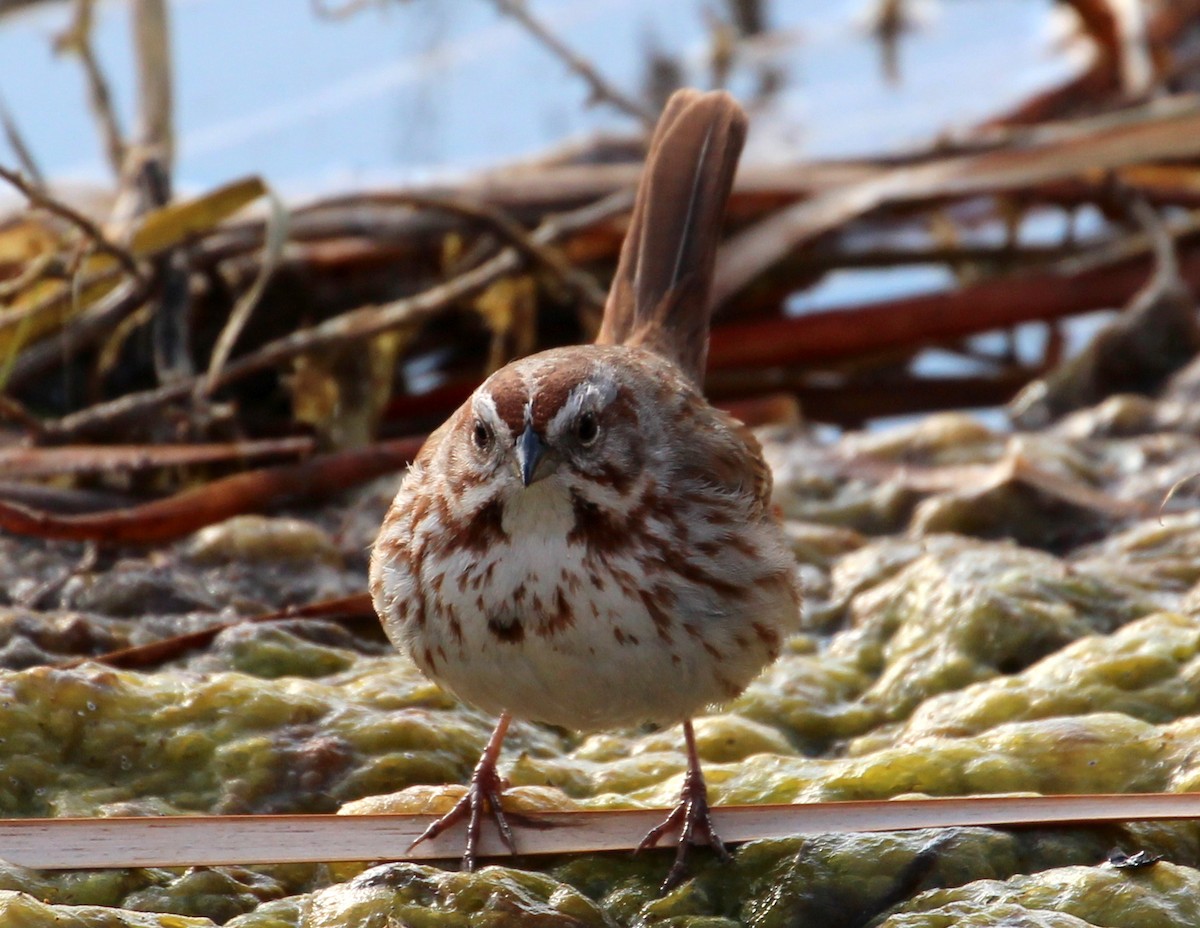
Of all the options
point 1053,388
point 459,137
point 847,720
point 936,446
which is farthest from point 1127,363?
point 459,137

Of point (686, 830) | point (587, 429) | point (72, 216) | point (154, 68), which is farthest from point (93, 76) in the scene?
point (686, 830)

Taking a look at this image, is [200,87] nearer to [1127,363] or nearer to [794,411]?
[794,411]

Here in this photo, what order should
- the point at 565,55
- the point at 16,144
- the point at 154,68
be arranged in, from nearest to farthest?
the point at 16,144, the point at 154,68, the point at 565,55

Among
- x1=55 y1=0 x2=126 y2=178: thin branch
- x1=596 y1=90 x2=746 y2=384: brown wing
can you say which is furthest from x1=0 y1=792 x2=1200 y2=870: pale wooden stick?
x1=55 y1=0 x2=126 y2=178: thin branch

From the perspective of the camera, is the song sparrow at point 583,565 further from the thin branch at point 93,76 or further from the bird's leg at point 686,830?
the thin branch at point 93,76

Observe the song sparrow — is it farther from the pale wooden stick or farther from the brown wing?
the brown wing

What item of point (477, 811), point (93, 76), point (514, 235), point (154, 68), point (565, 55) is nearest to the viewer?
point (477, 811)

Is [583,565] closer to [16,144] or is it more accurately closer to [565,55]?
[16,144]
